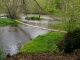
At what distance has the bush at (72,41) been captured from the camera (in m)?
17.3

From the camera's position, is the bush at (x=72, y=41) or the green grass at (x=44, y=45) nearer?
the bush at (x=72, y=41)

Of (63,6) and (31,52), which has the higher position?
(63,6)

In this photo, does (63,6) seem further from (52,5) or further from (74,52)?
(74,52)

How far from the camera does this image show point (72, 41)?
1720 centimetres

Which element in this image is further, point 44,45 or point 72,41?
point 44,45

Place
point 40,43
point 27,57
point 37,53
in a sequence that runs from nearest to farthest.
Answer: point 27,57, point 37,53, point 40,43

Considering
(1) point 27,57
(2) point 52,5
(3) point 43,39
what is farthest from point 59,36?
(1) point 27,57

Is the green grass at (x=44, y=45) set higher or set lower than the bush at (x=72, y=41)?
lower

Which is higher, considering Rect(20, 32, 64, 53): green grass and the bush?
the bush

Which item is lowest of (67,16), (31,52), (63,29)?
(31,52)

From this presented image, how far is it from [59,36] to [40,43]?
9.13 feet

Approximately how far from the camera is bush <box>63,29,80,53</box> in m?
17.3

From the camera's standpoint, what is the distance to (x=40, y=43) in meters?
20.9

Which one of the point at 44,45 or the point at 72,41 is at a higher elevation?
the point at 72,41
